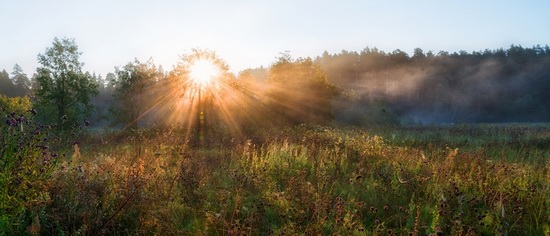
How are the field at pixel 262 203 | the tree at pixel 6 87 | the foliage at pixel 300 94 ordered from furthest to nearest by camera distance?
the tree at pixel 6 87 < the foliage at pixel 300 94 < the field at pixel 262 203

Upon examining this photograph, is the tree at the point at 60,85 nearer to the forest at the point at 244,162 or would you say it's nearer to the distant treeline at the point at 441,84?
the forest at the point at 244,162

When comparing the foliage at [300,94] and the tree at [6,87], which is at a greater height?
the tree at [6,87]

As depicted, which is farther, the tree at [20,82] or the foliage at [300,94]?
the tree at [20,82]

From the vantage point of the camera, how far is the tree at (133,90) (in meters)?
A: 34.6

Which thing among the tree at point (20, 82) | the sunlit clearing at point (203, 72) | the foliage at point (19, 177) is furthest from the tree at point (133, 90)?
the tree at point (20, 82)

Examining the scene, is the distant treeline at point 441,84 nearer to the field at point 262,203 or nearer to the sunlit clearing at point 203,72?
the sunlit clearing at point 203,72

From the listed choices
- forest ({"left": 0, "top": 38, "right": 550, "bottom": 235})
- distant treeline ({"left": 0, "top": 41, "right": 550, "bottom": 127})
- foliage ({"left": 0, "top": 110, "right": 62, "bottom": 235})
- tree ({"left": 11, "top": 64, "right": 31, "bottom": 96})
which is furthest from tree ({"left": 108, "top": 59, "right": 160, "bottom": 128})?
tree ({"left": 11, "top": 64, "right": 31, "bottom": 96})

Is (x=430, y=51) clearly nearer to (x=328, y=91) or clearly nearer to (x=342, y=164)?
(x=328, y=91)

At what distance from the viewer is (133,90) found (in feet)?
115

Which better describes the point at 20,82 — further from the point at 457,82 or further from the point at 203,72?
the point at 457,82

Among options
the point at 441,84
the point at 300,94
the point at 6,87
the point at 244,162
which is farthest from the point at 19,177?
the point at 441,84

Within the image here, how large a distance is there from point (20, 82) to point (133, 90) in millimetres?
72177

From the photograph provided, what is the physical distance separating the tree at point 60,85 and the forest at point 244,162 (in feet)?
0.41

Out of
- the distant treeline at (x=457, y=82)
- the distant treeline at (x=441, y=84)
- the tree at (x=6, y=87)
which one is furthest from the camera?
the distant treeline at (x=457, y=82)
